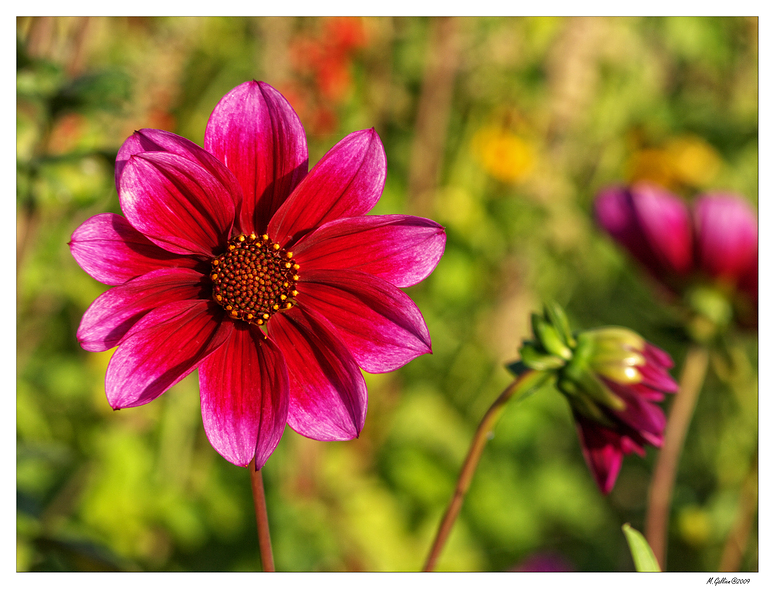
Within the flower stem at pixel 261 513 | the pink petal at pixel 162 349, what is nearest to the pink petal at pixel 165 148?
the pink petal at pixel 162 349

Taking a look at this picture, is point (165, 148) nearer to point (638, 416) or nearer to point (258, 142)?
point (258, 142)

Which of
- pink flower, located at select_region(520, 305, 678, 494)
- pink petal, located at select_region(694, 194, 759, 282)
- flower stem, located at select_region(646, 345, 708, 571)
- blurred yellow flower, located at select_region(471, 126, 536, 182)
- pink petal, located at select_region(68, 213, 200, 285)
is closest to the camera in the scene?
pink petal, located at select_region(68, 213, 200, 285)

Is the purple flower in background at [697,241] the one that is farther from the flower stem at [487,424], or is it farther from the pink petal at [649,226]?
the flower stem at [487,424]

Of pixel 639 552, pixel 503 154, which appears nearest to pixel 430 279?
pixel 503 154

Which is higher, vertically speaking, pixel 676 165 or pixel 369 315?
pixel 676 165

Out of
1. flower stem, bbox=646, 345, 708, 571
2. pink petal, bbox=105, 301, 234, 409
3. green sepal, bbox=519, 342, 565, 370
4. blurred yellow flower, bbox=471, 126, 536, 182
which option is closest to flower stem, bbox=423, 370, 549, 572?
green sepal, bbox=519, 342, 565, 370

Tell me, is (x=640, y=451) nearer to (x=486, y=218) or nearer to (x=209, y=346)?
(x=209, y=346)

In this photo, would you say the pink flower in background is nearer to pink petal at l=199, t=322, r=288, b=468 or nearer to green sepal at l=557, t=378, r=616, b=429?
green sepal at l=557, t=378, r=616, b=429

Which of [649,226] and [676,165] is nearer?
[649,226]
